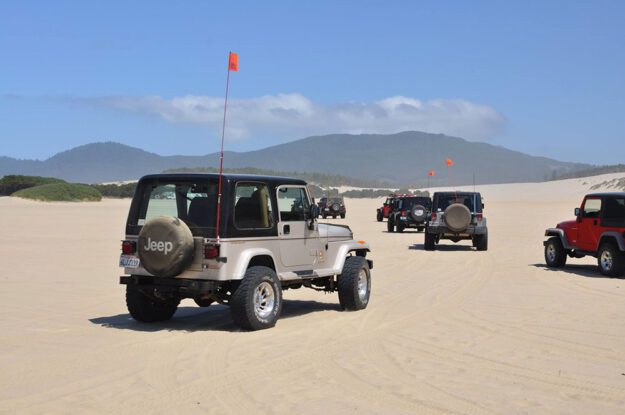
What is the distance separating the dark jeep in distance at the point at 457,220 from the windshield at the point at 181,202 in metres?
15.0

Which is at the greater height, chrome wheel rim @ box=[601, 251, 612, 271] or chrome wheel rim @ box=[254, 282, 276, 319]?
chrome wheel rim @ box=[601, 251, 612, 271]

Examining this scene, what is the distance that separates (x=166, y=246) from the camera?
1013 cm

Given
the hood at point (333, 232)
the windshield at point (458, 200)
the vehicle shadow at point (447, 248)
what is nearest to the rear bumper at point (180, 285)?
the hood at point (333, 232)

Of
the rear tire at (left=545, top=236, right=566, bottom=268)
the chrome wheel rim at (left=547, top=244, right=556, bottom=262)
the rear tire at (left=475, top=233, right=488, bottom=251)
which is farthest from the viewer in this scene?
the rear tire at (left=475, top=233, right=488, bottom=251)

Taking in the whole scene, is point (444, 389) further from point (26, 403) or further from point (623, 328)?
point (623, 328)

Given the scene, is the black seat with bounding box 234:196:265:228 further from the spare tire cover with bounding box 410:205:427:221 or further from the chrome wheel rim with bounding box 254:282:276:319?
the spare tire cover with bounding box 410:205:427:221

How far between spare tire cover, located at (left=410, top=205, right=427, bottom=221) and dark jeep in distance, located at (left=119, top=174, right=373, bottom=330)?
Result: 75.8ft

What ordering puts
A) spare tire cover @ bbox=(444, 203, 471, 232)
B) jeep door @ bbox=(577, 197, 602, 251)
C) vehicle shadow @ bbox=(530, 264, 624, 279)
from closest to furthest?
vehicle shadow @ bbox=(530, 264, 624, 279) < jeep door @ bbox=(577, 197, 602, 251) < spare tire cover @ bbox=(444, 203, 471, 232)

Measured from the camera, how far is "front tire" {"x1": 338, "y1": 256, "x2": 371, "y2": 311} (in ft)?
40.0

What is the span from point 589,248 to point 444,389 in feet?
39.6

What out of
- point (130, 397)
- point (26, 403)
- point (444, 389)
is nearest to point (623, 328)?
point (444, 389)

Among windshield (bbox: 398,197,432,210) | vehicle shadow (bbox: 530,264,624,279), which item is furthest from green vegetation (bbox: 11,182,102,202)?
vehicle shadow (bbox: 530,264,624,279)

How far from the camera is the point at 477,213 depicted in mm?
25656

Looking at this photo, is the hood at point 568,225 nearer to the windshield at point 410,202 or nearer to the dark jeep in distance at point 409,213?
the dark jeep in distance at point 409,213
